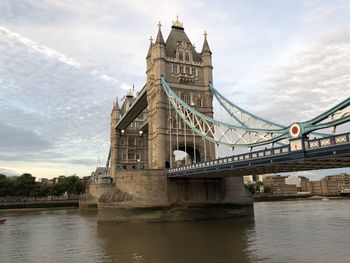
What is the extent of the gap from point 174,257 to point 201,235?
7.21 meters

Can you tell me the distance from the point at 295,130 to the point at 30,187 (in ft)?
245

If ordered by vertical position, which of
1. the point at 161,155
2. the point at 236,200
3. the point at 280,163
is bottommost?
the point at 236,200

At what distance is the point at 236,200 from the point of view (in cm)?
3706

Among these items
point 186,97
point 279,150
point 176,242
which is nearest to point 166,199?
point 176,242

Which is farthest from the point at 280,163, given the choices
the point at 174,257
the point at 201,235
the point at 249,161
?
the point at 174,257

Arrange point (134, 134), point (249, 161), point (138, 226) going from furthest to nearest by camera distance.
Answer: point (134, 134), point (138, 226), point (249, 161)

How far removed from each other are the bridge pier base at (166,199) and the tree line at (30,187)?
5202 cm

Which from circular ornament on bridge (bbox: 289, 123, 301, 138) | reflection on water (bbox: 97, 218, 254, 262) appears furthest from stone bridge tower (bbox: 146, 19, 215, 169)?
circular ornament on bridge (bbox: 289, 123, 301, 138)

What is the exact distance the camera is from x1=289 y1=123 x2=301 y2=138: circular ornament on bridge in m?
19.9

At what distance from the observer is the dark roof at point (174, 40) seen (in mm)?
43625

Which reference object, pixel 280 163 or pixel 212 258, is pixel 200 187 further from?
pixel 212 258

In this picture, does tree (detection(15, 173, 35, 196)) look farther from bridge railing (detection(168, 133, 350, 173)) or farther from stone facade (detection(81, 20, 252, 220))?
bridge railing (detection(168, 133, 350, 173))

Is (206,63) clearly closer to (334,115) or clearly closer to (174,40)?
(174,40)

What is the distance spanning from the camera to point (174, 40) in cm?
4500
